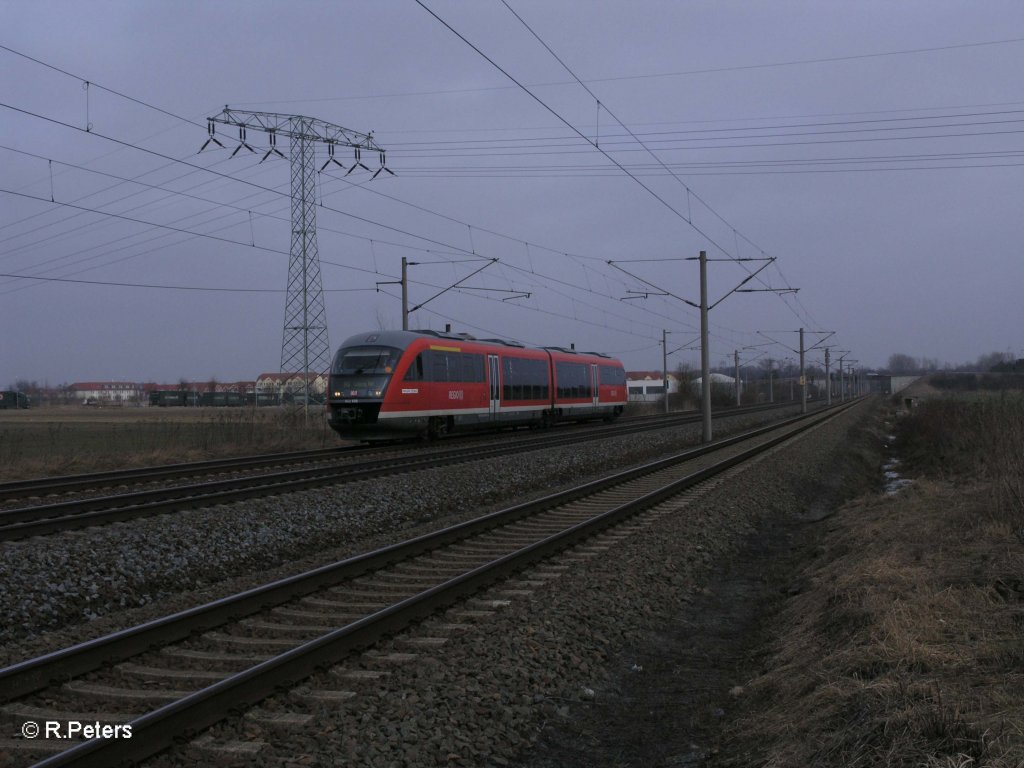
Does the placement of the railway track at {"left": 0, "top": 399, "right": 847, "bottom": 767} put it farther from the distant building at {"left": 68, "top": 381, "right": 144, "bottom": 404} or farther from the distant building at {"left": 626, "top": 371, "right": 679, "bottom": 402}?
the distant building at {"left": 68, "top": 381, "right": 144, "bottom": 404}

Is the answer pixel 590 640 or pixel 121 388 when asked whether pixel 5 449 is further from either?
pixel 121 388

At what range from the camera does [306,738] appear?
195 inches

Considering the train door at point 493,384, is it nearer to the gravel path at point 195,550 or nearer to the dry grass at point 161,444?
the dry grass at point 161,444

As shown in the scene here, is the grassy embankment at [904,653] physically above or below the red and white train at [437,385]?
below

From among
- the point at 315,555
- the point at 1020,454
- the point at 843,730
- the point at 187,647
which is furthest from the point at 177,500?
the point at 1020,454

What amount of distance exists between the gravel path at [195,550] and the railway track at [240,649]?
1.04 metres

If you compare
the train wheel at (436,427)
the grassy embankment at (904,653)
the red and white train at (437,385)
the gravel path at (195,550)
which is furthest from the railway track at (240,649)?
the train wheel at (436,427)

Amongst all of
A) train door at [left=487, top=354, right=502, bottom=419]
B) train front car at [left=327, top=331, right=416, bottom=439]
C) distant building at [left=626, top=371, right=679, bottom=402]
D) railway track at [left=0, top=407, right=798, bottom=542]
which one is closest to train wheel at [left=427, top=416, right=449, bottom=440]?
railway track at [left=0, top=407, right=798, bottom=542]

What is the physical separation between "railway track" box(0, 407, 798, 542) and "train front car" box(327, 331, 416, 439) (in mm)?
858

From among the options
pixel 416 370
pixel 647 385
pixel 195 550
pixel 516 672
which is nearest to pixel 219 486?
pixel 195 550

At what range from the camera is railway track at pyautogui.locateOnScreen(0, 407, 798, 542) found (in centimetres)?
1182

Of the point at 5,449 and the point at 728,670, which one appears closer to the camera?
the point at 728,670

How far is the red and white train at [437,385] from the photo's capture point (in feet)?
81.5

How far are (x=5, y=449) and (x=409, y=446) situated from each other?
11.1m
